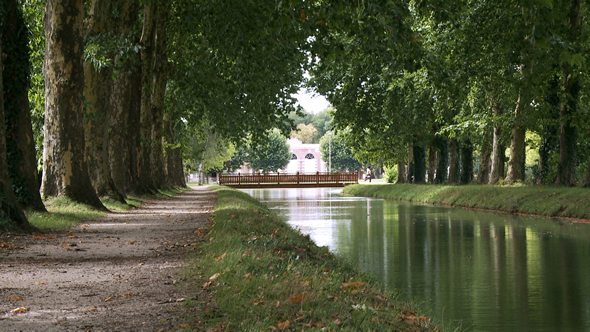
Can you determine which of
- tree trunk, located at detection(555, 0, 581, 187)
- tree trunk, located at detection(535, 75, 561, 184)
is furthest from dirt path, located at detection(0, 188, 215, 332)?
tree trunk, located at detection(535, 75, 561, 184)

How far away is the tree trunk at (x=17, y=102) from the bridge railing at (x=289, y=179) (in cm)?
6670

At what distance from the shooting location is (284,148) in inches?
5094

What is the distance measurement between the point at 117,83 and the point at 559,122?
53.5ft

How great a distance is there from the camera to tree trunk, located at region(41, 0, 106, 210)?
1753cm

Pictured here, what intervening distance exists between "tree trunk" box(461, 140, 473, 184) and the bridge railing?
41.3 m

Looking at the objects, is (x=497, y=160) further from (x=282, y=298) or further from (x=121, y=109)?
(x=282, y=298)

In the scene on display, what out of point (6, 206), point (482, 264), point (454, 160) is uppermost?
point (454, 160)

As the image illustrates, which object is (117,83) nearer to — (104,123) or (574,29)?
(104,123)

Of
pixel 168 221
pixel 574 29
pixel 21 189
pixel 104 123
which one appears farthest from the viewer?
pixel 574 29

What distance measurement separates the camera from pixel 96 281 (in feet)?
25.9

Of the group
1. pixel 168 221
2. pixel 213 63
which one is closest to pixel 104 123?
pixel 213 63

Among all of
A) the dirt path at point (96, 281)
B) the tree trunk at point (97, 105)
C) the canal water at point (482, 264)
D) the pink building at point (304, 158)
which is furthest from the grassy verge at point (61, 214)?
the pink building at point (304, 158)

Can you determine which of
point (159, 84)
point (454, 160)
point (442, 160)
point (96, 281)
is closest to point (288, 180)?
point (442, 160)

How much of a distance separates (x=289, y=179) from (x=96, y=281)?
78939 millimetres
